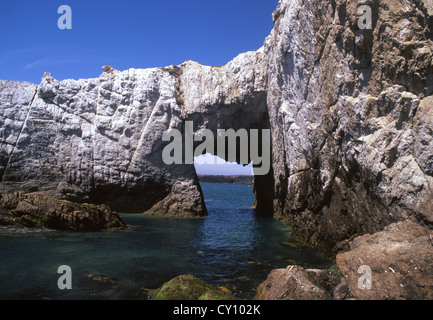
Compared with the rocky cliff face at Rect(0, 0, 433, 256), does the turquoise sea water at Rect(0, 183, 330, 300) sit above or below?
below

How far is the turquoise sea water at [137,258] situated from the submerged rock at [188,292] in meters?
1.02

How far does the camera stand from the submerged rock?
944cm

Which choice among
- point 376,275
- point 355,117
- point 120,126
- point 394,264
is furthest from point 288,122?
point 120,126

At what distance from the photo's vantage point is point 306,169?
20.5m

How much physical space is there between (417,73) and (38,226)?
2361 centimetres

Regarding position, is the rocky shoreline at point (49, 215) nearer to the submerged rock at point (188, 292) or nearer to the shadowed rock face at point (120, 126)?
the shadowed rock face at point (120, 126)

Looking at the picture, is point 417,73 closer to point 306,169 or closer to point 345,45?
point 345,45

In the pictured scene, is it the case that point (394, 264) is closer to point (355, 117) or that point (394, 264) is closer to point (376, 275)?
point (376, 275)

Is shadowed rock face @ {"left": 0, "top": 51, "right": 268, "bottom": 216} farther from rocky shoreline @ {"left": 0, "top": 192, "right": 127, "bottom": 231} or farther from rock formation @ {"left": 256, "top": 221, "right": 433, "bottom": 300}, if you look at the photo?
rock formation @ {"left": 256, "top": 221, "right": 433, "bottom": 300}

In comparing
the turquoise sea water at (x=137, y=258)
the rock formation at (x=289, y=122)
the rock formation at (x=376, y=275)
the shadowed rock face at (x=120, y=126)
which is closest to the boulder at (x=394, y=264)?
the rock formation at (x=376, y=275)

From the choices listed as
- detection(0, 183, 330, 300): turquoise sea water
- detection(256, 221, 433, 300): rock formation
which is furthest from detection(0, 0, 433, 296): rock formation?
detection(0, 183, 330, 300): turquoise sea water

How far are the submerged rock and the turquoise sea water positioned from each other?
3.34 feet

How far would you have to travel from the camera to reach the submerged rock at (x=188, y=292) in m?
9.44
